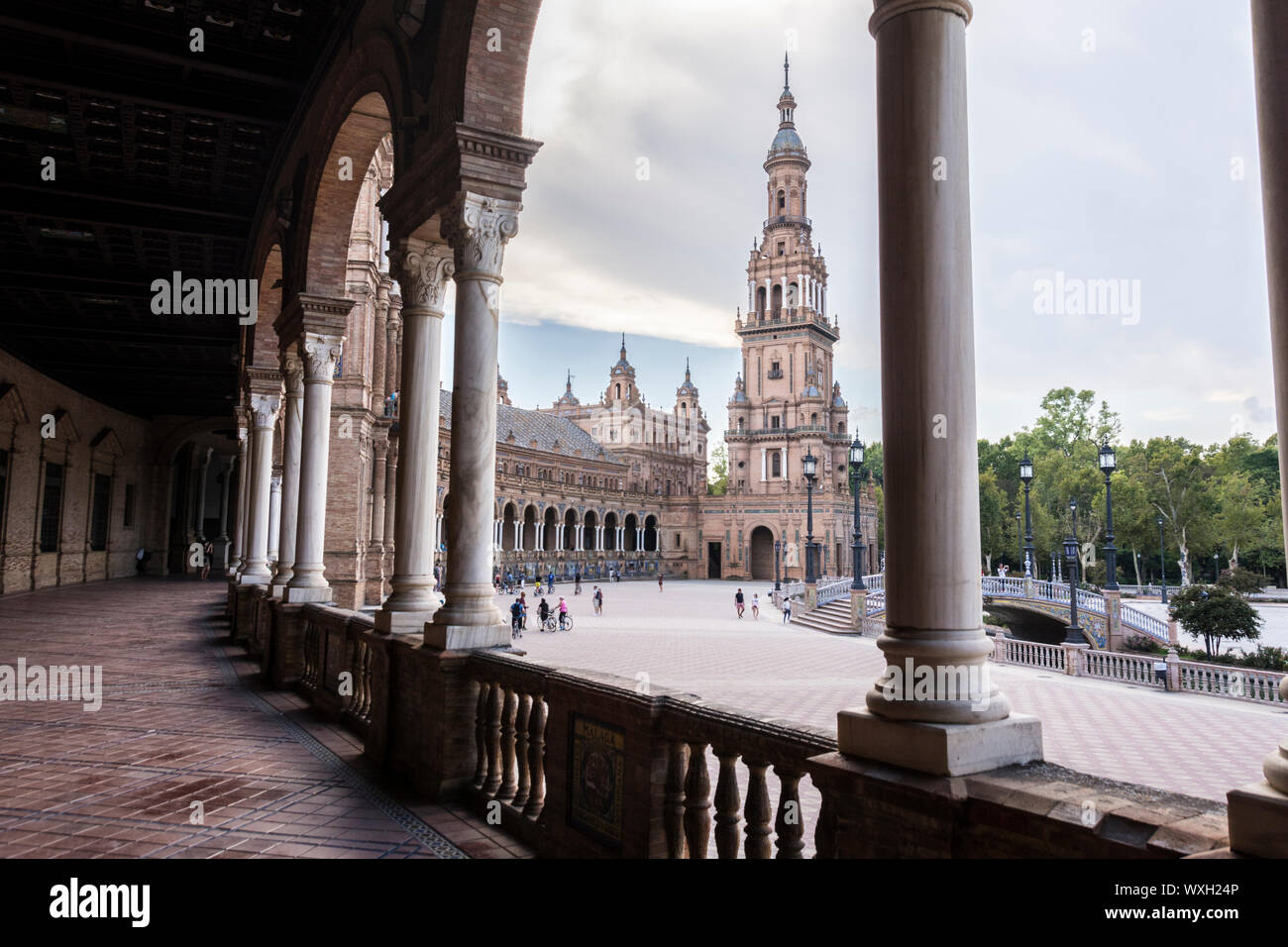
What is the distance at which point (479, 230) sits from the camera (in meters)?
6.18

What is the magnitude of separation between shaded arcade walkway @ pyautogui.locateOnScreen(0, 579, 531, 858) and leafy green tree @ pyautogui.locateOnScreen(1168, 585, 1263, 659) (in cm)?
2448

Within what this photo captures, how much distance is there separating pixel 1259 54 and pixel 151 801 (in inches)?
258

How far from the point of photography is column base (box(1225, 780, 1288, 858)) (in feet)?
6.19

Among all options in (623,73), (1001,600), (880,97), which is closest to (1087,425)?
(1001,600)

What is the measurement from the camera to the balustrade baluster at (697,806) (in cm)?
357

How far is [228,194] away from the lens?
1428 centimetres

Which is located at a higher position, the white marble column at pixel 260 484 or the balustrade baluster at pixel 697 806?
the white marble column at pixel 260 484

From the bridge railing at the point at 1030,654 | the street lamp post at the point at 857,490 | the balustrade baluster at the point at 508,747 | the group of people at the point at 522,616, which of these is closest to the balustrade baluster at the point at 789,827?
the balustrade baluster at the point at 508,747

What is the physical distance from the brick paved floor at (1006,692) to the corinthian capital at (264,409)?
290 inches

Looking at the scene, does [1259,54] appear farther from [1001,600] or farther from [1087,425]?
[1087,425]

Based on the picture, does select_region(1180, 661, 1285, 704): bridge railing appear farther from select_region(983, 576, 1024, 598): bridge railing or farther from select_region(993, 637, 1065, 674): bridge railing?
select_region(983, 576, 1024, 598): bridge railing

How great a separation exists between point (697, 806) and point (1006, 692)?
53.3 ft

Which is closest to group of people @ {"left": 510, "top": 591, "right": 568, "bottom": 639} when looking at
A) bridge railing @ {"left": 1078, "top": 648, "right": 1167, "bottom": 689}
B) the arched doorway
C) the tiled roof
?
bridge railing @ {"left": 1078, "top": 648, "right": 1167, "bottom": 689}

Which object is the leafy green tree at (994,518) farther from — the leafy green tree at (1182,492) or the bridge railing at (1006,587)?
the bridge railing at (1006,587)
